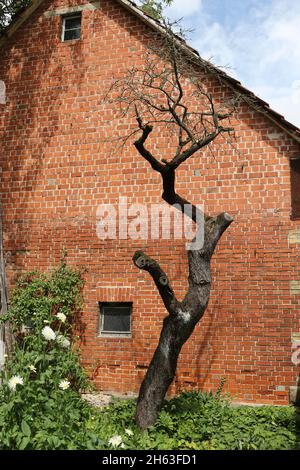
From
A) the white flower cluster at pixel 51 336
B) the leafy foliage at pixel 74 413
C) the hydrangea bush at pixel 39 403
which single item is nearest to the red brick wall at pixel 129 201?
the leafy foliage at pixel 74 413

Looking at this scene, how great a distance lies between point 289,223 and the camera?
711cm

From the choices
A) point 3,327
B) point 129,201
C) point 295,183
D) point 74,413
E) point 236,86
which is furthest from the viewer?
point 129,201

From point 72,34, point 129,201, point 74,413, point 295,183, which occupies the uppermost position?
point 72,34

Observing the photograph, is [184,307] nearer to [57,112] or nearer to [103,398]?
[103,398]

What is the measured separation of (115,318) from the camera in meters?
7.80

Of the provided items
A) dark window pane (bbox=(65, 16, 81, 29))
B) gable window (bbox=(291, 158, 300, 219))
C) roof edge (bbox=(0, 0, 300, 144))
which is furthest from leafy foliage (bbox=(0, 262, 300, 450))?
dark window pane (bbox=(65, 16, 81, 29))

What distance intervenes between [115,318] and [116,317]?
0.03m

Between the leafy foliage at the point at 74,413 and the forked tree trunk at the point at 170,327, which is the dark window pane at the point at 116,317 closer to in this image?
the leafy foliage at the point at 74,413

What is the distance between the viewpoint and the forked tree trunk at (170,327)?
5750 millimetres

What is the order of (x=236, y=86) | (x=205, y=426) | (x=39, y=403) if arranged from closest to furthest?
(x=39, y=403), (x=205, y=426), (x=236, y=86)

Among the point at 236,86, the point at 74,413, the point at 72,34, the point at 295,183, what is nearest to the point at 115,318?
the point at 74,413

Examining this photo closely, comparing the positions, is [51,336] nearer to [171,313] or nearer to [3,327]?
[171,313]

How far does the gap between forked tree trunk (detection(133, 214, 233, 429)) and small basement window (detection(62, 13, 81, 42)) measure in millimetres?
5638

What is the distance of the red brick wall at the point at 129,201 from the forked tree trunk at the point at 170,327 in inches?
57.6
